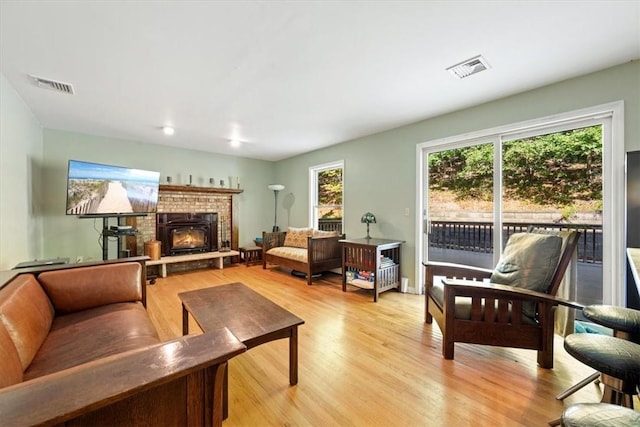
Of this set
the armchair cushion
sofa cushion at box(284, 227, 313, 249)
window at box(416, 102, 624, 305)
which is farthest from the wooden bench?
the armchair cushion

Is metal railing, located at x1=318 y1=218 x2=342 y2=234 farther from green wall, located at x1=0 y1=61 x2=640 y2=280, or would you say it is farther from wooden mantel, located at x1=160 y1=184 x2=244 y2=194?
wooden mantel, located at x1=160 y1=184 x2=244 y2=194

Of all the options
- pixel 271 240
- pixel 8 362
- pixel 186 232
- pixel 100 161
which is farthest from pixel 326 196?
pixel 8 362

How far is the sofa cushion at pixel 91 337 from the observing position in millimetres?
1288

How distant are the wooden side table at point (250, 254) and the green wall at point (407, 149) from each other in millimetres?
953

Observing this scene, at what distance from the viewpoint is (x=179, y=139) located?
440 cm

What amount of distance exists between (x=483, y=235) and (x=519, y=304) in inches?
55.2

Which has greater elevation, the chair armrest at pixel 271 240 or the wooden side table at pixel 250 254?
the chair armrest at pixel 271 240

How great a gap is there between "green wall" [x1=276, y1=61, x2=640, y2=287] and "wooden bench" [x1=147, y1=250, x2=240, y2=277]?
1.62 m

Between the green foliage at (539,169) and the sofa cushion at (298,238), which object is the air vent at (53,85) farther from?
the green foliage at (539,169)

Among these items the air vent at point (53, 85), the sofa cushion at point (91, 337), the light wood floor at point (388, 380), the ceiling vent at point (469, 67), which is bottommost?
the light wood floor at point (388, 380)

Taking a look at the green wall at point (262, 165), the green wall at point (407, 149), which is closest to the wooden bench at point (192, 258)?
the green wall at point (262, 165)

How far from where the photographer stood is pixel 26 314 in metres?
1.42

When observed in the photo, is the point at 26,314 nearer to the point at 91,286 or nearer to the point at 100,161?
the point at 91,286

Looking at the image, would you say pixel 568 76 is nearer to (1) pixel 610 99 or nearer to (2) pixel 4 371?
(1) pixel 610 99
